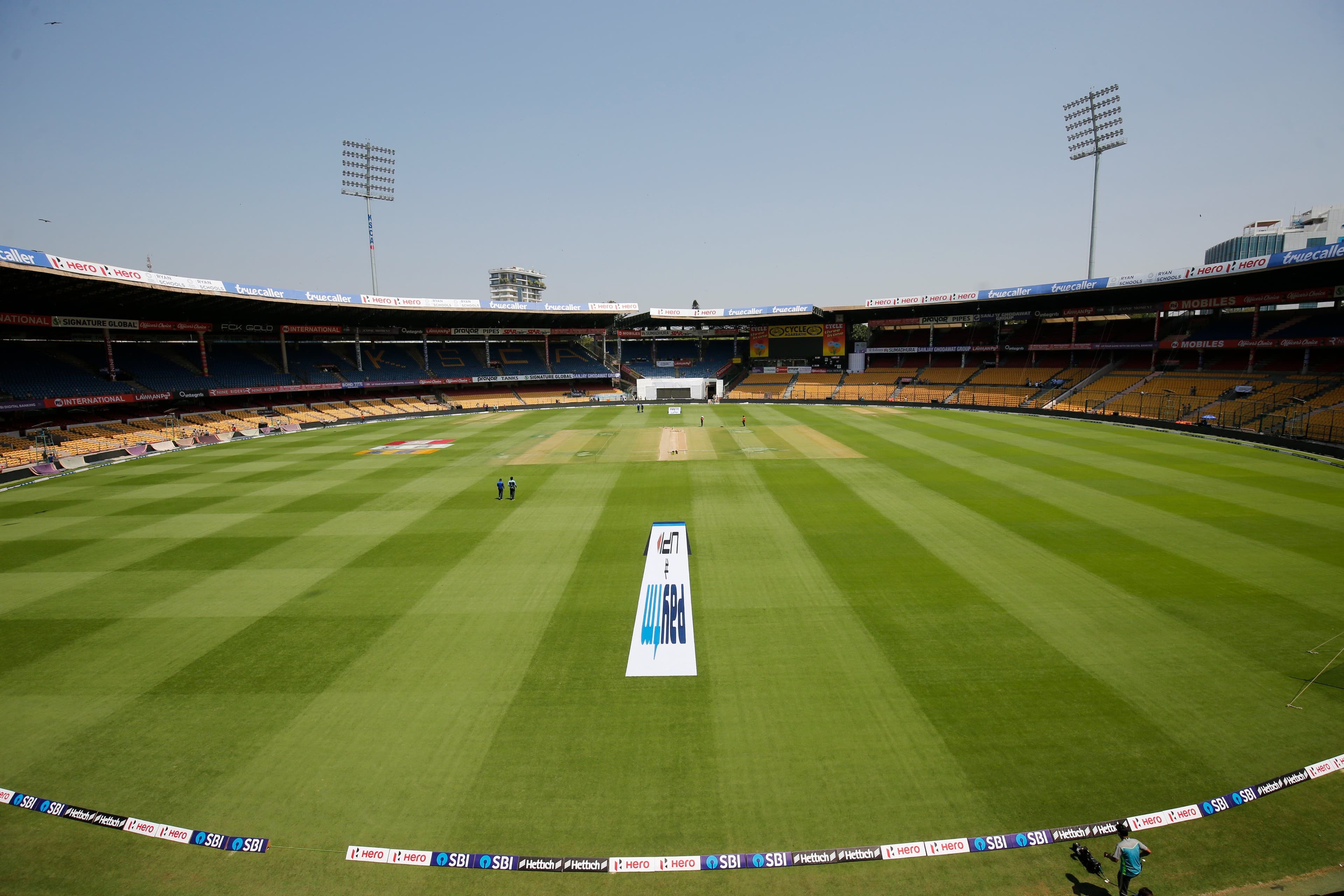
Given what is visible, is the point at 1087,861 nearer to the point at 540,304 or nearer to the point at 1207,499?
the point at 1207,499

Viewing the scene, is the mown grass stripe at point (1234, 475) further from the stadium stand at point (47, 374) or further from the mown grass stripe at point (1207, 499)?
the stadium stand at point (47, 374)

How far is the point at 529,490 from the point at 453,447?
1488 cm

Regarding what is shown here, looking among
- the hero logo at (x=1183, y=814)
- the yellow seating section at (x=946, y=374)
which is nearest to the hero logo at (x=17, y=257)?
the hero logo at (x=1183, y=814)

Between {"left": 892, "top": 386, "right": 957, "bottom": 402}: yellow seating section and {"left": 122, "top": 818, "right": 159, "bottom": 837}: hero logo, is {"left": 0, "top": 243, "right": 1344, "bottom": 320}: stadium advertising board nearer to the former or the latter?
{"left": 892, "top": 386, "right": 957, "bottom": 402}: yellow seating section

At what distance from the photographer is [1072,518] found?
19.7 metres

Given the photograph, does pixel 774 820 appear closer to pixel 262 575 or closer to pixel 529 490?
pixel 262 575

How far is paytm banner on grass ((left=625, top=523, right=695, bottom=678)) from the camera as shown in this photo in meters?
11.4

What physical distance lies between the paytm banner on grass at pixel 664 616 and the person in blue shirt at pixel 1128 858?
6.68 metres

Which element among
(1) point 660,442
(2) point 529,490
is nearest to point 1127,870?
(2) point 529,490

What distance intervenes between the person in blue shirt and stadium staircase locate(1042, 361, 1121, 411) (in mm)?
52819

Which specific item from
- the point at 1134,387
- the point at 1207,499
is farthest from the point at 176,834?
the point at 1134,387

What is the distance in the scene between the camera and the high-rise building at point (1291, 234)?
103m

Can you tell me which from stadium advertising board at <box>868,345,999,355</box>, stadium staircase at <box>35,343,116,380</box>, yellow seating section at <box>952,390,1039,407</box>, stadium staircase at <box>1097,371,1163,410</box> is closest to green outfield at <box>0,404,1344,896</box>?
stadium staircase at <box>1097,371,1163,410</box>

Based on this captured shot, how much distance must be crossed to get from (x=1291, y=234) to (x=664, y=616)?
6715 inches
